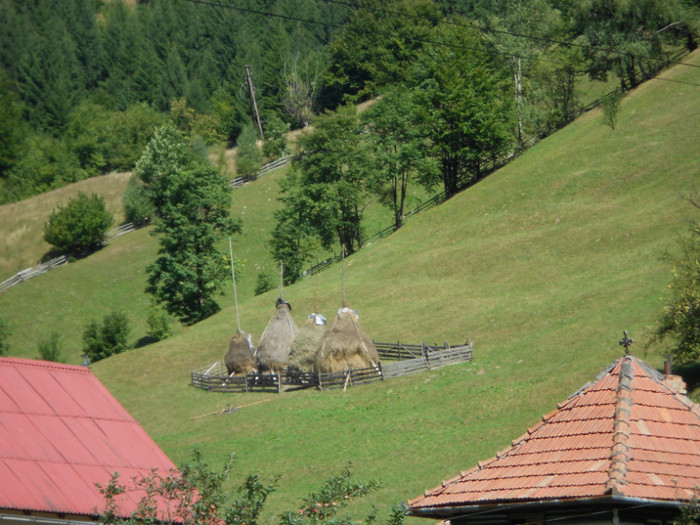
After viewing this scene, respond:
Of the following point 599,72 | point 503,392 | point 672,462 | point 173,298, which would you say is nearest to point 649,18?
point 599,72

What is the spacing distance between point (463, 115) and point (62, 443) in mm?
55612

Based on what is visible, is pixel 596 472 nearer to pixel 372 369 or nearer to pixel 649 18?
pixel 372 369

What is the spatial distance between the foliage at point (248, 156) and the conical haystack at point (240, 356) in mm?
48017

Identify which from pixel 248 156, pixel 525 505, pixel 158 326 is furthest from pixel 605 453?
pixel 248 156

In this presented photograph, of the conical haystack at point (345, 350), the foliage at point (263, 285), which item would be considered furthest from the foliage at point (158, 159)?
the conical haystack at point (345, 350)

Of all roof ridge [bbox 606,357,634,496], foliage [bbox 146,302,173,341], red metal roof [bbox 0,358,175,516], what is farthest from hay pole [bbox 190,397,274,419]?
roof ridge [bbox 606,357,634,496]

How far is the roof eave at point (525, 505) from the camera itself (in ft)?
43.8

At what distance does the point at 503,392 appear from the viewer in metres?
35.9

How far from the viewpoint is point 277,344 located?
153 ft

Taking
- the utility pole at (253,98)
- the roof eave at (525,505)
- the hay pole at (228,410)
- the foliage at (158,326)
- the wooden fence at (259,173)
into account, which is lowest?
the hay pole at (228,410)

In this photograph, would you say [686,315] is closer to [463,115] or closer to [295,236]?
[463,115]

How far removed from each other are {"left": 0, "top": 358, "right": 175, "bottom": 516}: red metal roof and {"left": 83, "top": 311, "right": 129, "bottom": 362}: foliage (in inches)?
1782

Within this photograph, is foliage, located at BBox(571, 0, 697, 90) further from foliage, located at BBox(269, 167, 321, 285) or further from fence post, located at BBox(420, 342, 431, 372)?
fence post, located at BBox(420, 342, 431, 372)

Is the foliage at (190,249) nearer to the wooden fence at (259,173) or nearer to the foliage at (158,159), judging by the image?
the foliage at (158,159)
